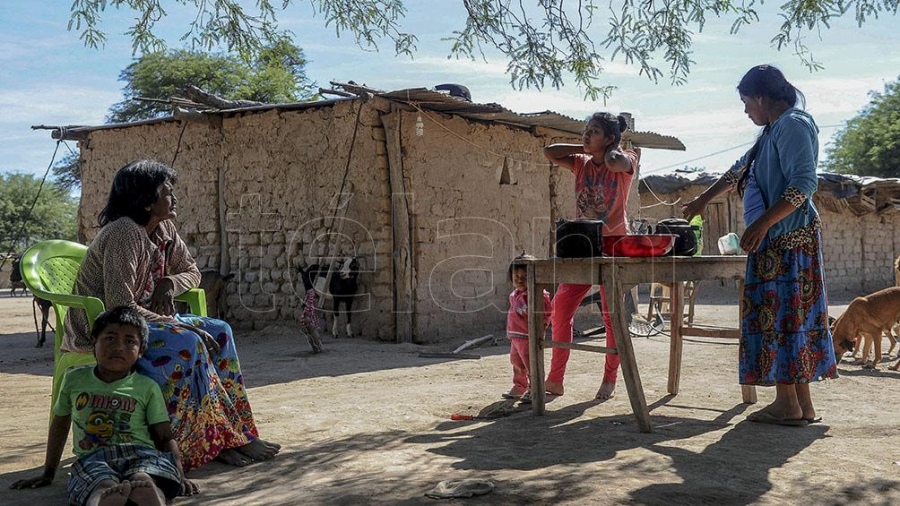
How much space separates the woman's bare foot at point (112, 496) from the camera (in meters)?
2.53

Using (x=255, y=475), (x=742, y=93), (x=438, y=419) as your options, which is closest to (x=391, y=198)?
(x=438, y=419)

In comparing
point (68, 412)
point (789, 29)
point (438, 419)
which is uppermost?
point (789, 29)

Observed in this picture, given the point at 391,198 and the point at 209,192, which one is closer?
the point at 391,198

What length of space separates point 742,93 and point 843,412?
1.84 m

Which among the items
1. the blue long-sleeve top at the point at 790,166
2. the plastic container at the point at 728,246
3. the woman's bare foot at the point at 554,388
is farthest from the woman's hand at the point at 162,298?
the plastic container at the point at 728,246

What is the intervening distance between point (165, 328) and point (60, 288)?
0.81 m

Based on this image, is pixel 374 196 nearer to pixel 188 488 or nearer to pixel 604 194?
pixel 604 194

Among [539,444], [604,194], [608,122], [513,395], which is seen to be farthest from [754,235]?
[513,395]

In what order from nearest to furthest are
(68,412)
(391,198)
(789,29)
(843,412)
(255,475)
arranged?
1. (68,412)
2. (255,475)
3. (843,412)
4. (789,29)
5. (391,198)

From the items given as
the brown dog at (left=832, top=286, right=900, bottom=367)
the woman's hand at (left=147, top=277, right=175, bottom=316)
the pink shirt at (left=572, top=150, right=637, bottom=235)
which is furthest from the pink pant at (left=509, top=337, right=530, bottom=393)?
the brown dog at (left=832, top=286, right=900, bottom=367)

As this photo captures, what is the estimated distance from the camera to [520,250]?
10297mm

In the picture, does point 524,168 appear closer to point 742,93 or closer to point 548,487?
point 742,93

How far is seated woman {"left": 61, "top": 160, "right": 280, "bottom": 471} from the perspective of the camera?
3.30 m

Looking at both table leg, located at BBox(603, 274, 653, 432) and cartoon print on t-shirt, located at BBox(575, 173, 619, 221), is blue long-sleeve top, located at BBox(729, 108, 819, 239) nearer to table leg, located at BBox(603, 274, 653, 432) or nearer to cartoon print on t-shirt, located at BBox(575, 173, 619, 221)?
table leg, located at BBox(603, 274, 653, 432)
